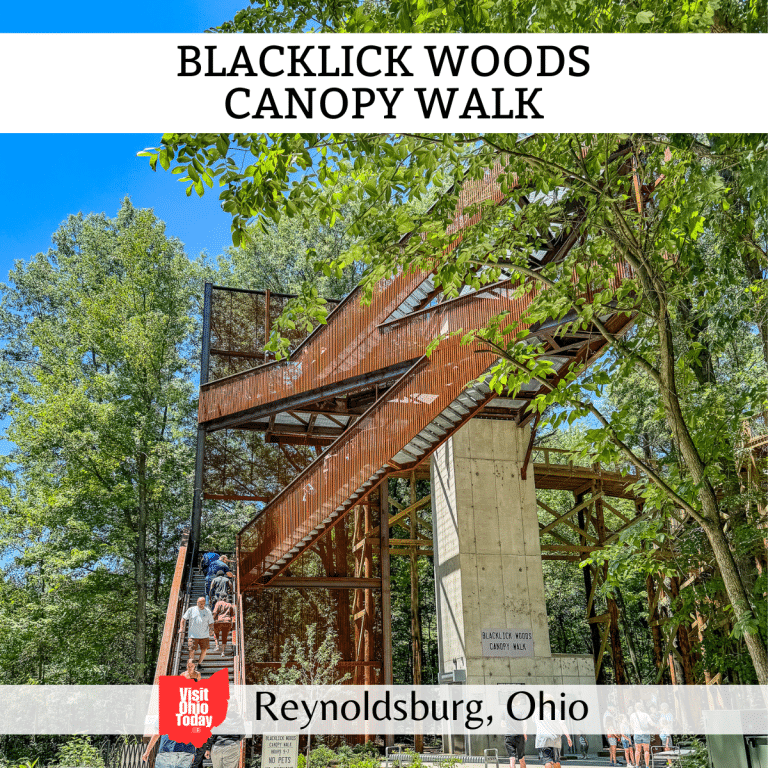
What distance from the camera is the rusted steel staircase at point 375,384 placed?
14164 millimetres

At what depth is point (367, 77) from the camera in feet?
13.1

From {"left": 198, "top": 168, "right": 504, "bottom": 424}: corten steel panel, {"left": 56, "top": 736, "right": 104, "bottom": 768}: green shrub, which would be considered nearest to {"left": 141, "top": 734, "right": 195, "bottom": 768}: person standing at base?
{"left": 56, "top": 736, "right": 104, "bottom": 768}: green shrub

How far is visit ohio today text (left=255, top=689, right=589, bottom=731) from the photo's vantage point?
13.0 metres

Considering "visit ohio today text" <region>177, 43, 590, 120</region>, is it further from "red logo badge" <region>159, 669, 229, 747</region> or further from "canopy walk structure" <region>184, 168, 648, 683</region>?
"canopy walk structure" <region>184, 168, 648, 683</region>

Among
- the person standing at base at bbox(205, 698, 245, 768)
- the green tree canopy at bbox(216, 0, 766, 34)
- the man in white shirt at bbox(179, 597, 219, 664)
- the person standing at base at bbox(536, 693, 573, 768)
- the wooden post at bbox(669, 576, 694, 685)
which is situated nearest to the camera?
the green tree canopy at bbox(216, 0, 766, 34)

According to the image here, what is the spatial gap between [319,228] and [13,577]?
2017cm

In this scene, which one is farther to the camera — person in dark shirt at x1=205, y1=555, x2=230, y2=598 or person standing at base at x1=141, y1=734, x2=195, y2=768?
person in dark shirt at x1=205, y1=555, x2=230, y2=598

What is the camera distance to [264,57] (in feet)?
13.1

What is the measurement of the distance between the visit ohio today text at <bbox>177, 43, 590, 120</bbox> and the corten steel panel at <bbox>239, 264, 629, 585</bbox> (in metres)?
8.77

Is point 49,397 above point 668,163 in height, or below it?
above

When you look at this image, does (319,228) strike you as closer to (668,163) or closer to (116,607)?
(116,607)

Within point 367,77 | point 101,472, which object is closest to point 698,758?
point 367,77

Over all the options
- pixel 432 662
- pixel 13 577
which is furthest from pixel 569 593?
pixel 13 577

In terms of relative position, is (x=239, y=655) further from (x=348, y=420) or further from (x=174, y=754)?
(x=348, y=420)
